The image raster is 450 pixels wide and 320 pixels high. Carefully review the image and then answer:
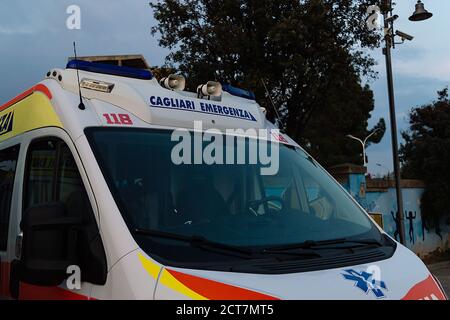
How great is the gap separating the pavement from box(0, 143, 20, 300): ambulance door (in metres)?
9.01

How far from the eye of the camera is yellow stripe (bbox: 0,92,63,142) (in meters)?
2.86

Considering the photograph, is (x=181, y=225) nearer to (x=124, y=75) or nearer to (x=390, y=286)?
(x=390, y=286)

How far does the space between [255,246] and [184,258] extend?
0.41 meters

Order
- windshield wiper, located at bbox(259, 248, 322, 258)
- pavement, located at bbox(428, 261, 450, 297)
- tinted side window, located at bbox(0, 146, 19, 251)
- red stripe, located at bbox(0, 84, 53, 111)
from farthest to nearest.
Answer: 1. pavement, located at bbox(428, 261, 450, 297)
2. tinted side window, located at bbox(0, 146, 19, 251)
3. red stripe, located at bbox(0, 84, 53, 111)
4. windshield wiper, located at bbox(259, 248, 322, 258)

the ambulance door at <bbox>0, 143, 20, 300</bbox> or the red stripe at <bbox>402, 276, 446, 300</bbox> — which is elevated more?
the ambulance door at <bbox>0, 143, 20, 300</bbox>

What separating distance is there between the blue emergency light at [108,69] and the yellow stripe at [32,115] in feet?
0.95

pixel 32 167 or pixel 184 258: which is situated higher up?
pixel 32 167

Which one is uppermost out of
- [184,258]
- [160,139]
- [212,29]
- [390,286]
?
[212,29]

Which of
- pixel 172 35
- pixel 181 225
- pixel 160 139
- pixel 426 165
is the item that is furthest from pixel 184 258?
pixel 426 165

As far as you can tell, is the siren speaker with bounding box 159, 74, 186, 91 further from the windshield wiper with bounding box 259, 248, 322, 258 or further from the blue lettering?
the windshield wiper with bounding box 259, 248, 322, 258

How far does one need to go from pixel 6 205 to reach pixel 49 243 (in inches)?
51.8

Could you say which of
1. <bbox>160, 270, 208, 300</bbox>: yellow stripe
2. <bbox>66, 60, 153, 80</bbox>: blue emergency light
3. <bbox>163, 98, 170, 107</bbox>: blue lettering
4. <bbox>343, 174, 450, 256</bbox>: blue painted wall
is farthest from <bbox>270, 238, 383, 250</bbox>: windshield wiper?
<bbox>343, 174, 450, 256</bbox>: blue painted wall

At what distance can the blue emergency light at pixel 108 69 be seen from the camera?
3139mm

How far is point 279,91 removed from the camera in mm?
12148
